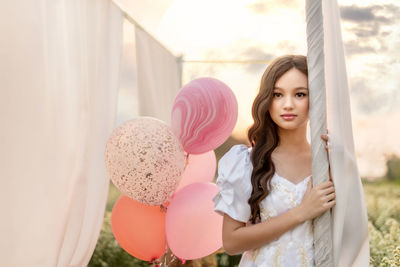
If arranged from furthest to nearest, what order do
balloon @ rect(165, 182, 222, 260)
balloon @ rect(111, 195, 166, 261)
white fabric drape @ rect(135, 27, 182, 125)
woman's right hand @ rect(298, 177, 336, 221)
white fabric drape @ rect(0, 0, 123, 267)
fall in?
white fabric drape @ rect(135, 27, 182, 125) → balloon @ rect(111, 195, 166, 261) → balloon @ rect(165, 182, 222, 260) → white fabric drape @ rect(0, 0, 123, 267) → woman's right hand @ rect(298, 177, 336, 221)

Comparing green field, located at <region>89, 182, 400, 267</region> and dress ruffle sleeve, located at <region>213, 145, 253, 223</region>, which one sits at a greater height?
dress ruffle sleeve, located at <region>213, 145, 253, 223</region>

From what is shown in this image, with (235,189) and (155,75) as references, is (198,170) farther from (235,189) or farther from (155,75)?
(155,75)

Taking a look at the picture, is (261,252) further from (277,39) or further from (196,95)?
(277,39)

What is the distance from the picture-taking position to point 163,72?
317 cm

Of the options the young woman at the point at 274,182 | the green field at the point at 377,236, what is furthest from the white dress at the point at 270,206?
the green field at the point at 377,236

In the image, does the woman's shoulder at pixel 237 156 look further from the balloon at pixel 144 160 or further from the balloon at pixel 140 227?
the balloon at pixel 140 227

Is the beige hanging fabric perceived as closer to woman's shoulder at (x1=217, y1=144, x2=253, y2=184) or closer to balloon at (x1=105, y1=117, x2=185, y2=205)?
woman's shoulder at (x1=217, y1=144, x2=253, y2=184)

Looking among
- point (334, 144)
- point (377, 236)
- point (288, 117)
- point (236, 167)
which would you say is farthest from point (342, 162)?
point (377, 236)

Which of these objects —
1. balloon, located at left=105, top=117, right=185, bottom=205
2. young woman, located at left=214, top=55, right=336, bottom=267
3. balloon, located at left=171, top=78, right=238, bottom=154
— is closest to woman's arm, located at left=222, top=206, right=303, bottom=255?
young woman, located at left=214, top=55, right=336, bottom=267

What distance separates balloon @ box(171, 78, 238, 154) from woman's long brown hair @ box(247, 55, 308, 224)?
0.59 meters

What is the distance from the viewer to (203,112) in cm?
194

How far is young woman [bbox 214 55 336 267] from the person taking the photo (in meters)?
1.22

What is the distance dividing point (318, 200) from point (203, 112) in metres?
0.88

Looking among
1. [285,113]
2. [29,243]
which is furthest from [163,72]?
[285,113]
